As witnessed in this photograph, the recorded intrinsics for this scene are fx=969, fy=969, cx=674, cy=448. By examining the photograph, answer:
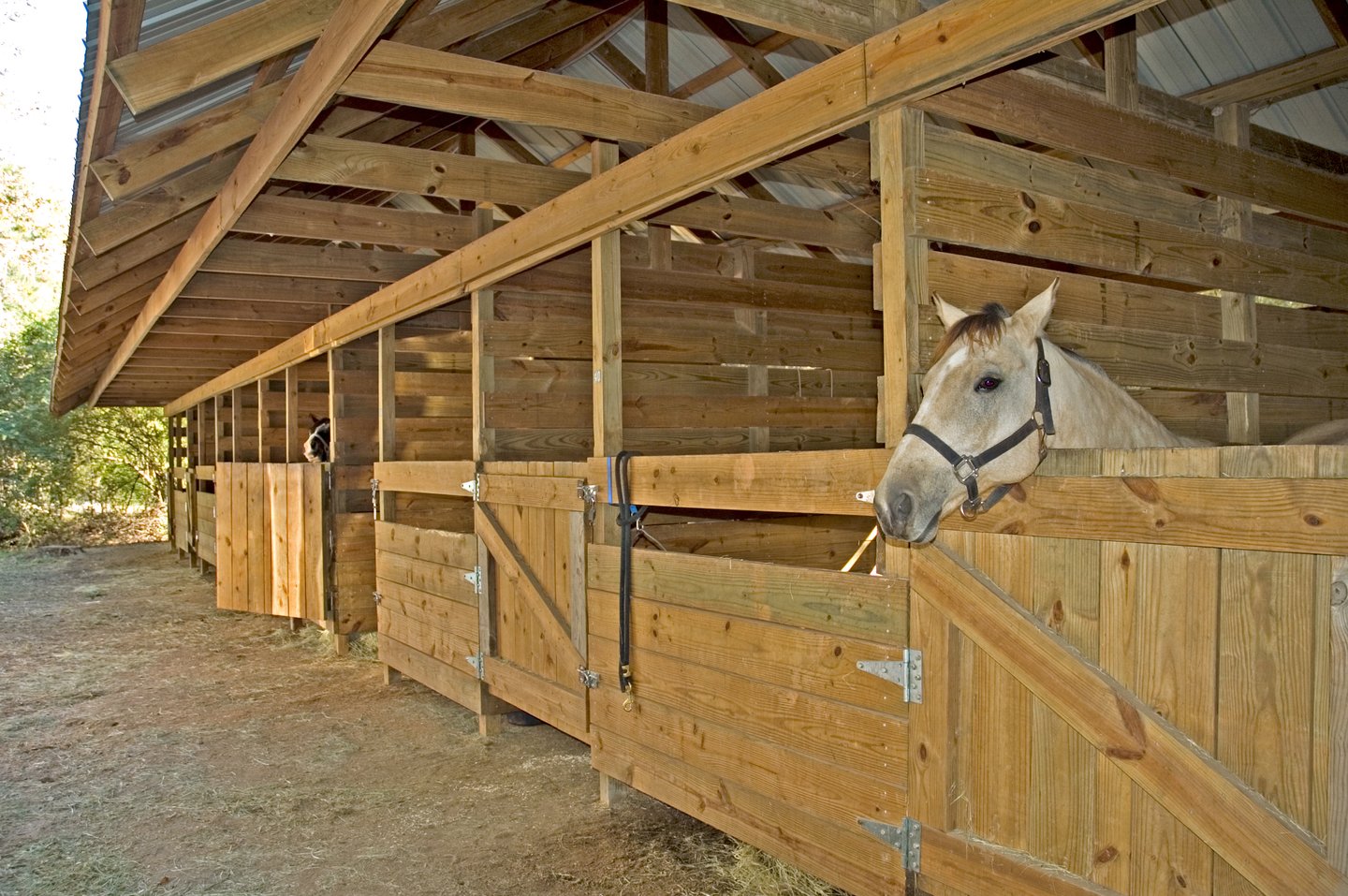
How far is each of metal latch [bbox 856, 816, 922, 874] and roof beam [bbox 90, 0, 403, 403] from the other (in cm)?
235

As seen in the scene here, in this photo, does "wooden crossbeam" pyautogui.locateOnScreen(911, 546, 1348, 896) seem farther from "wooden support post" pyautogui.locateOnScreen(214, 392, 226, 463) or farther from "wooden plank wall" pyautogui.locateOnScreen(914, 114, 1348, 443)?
"wooden support post" pyautogui.locateOnScreen(214, 392, 226, 463)

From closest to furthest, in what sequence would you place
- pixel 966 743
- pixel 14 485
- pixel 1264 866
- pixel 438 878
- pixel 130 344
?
pixel 1264 866 → pixel 966 743 → pixel 438 878 → pixel 130 344 → pixel 14 485

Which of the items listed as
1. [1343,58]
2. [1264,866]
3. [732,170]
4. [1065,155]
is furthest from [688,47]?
[1264,866]

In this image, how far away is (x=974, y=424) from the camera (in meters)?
1.98

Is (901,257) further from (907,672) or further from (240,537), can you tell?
(240,537)

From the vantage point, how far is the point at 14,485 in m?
17.2

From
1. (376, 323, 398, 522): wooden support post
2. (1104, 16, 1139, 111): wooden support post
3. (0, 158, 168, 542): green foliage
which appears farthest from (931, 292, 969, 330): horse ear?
(0, 158, 168, 542): green foliage

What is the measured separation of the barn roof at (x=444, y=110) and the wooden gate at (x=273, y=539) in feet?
4.70

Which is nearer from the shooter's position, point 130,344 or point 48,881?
point 48,881

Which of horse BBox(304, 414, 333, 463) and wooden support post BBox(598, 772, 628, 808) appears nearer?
wooden support post BBox(598, 772, 628, 808)

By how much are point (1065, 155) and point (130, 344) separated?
7.86 metres

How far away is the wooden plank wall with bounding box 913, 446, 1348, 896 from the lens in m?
1.65

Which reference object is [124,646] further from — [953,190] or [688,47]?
[953,190]

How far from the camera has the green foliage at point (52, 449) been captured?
17125mm
